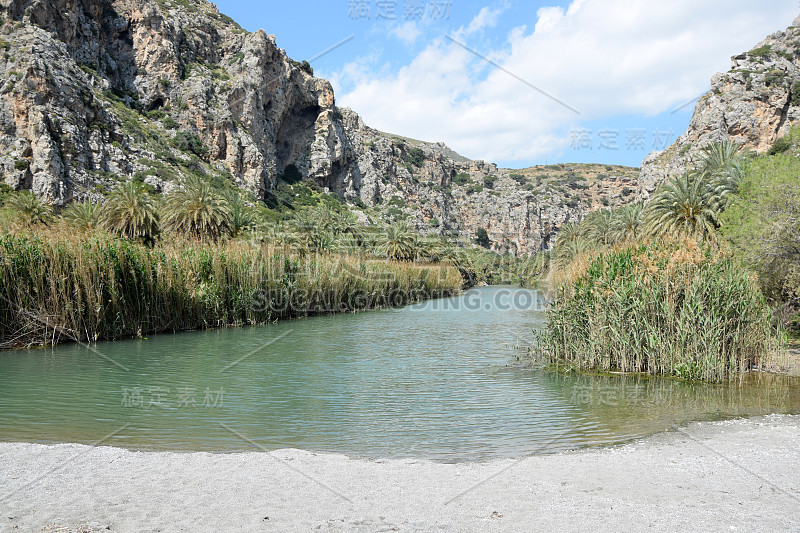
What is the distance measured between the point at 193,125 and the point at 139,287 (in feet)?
245

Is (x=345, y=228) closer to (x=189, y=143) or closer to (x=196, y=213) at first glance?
(x=196, y=213)

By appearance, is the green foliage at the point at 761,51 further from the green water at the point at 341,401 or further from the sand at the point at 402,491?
the sand at the point at 402,491

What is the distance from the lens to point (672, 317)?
12.4 m

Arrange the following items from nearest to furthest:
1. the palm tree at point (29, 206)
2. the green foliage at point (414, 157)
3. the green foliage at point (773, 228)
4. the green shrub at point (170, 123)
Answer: the green foliage at point (773, 228) < the palm tree at point (29, 206) < the green shrub at point (170, 123) < the green foliage at point (414, 157)

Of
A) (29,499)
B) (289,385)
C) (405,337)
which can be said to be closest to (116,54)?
(405,337)

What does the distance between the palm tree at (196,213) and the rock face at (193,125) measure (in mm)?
30977

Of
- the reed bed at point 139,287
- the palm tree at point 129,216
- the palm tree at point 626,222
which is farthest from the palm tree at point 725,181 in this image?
the palm tree at point 129,216

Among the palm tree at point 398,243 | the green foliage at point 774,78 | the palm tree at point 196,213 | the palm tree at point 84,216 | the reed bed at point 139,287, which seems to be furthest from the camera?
the green foliage at point 774,78

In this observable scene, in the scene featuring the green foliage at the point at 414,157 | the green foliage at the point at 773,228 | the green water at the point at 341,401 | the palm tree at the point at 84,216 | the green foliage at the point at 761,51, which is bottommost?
the green water at the point at 341,401

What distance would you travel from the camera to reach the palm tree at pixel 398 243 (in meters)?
56.6

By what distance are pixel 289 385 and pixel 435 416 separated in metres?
4.38

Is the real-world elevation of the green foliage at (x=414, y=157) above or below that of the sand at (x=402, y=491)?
above

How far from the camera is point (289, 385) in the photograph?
1250 centimetres

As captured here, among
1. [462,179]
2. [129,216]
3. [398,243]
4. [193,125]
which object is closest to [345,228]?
[398,243]
